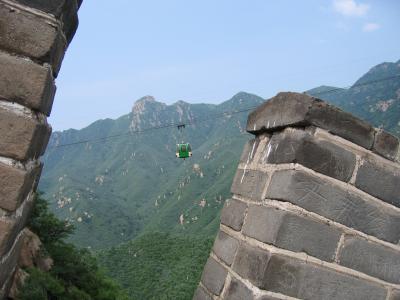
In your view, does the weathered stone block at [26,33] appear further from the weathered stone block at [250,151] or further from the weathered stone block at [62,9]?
the weathered stone block at [250,151]

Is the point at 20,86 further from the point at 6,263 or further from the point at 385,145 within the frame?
the point at 385,145

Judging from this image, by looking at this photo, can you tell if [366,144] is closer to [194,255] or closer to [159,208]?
[194,255]

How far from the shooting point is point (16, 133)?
1537mm

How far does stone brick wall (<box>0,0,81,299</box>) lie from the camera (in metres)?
1.53

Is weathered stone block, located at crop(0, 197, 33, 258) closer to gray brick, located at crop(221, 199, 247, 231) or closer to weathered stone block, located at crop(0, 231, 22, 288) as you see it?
weathered stone block, located at crop(0, 231, 22, 288)

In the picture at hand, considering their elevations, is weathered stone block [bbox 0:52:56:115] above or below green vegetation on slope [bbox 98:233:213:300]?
above

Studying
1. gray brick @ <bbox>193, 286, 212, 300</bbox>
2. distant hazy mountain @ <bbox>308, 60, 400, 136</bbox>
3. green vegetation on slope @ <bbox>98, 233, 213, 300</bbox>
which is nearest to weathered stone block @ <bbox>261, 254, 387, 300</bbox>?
gray brick @ <bbox>193, 286, 212, 300</bbox>

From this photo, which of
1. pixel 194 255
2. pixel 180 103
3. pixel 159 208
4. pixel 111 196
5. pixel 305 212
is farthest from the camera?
pixel 180 103

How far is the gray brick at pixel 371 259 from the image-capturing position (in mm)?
1537

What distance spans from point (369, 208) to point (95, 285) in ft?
33.5

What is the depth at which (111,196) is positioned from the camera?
106 m

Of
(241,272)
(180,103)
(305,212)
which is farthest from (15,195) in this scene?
(180,103)

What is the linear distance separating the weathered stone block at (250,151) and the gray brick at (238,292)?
0.57m

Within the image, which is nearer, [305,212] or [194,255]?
[305,212]
